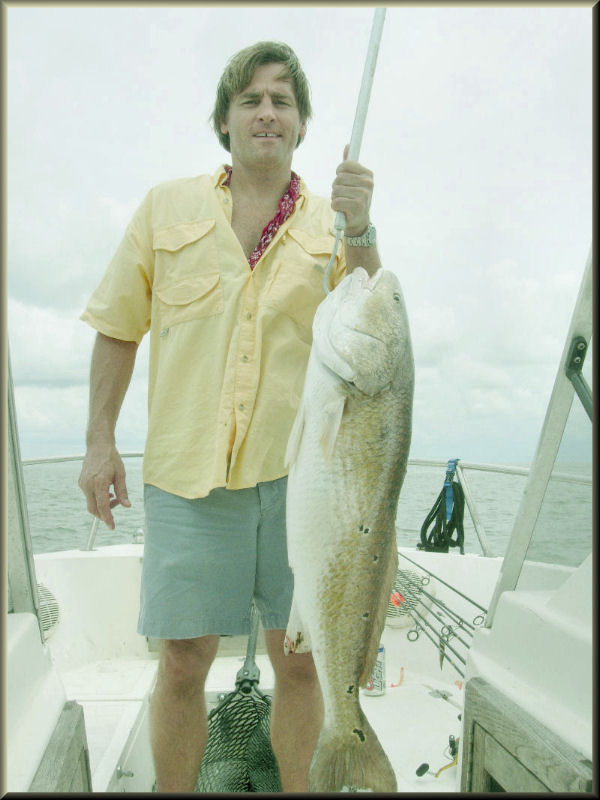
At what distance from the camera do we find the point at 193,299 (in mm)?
2346

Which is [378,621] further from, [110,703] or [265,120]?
[110,703]

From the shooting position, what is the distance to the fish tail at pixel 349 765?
168 centimetres

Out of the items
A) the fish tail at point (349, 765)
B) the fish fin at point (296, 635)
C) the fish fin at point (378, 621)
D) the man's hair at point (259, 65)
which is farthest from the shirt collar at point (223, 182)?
the fish tail at point (349, 765)

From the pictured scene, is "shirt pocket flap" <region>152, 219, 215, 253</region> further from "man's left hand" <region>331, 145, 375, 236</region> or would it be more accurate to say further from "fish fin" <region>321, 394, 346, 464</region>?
"fish fin" <region>321, 394, 346, 464</region>

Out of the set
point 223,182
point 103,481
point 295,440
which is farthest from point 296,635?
point 223,182

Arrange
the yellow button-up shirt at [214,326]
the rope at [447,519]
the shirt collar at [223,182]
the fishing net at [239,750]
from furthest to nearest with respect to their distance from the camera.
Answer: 1. the rope at [447,519]
2. the fishing net at [239,750]
3. the shirt collar at [223,182]
4. the yellow button-up shirt at [214,326]

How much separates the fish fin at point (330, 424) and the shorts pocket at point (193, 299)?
2.60 feet

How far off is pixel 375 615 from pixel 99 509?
1121mm

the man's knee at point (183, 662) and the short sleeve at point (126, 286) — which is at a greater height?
the short sleeve at point (126, 286)

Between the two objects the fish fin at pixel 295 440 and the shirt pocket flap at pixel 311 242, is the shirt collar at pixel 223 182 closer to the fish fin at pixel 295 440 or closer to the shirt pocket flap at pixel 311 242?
the shirt pocket flap at pixel 311 242

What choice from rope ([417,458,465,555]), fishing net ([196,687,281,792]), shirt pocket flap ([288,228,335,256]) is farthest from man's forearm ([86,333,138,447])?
rope ([417,458,465,555])

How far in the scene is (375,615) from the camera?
1.75m

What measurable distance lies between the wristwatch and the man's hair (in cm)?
89

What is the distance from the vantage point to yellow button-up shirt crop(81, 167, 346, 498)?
7.47 feet
